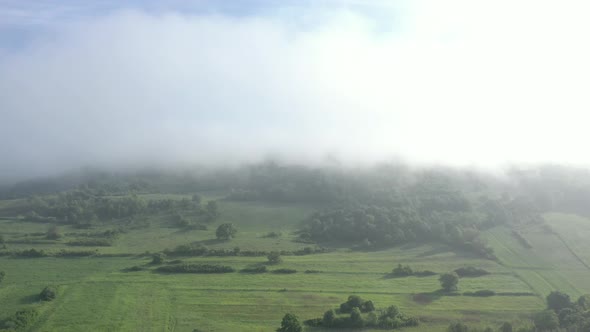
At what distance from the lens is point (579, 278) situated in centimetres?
8769

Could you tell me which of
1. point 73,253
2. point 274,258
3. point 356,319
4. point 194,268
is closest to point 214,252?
point 194,268

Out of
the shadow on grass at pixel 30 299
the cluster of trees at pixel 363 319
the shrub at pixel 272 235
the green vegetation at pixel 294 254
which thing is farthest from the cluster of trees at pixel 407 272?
the shadow on grass at pixel 30 299

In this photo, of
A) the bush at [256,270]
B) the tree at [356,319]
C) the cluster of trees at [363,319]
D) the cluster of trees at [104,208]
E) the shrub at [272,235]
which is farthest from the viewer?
A: the cluster of trees at [104,208]

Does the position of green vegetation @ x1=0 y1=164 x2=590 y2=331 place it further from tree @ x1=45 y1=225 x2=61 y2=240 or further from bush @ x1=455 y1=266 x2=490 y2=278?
bush @ x1=455 y1=266 x2=490 y2=278

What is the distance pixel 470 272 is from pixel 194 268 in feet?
164

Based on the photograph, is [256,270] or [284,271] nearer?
[284,271]

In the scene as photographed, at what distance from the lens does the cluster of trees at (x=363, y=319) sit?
223ft

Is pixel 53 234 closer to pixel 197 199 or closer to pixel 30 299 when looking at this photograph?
pixel 30 299

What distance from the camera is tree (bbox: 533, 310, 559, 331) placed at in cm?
6662

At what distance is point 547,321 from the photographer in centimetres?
6719

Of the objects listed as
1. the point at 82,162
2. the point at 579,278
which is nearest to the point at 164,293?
the point at 579,278

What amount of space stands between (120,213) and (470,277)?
8219 centimetres

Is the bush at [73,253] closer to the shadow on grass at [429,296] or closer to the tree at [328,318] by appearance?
the tree at [328,318]

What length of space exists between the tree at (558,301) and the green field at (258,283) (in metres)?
2.10
